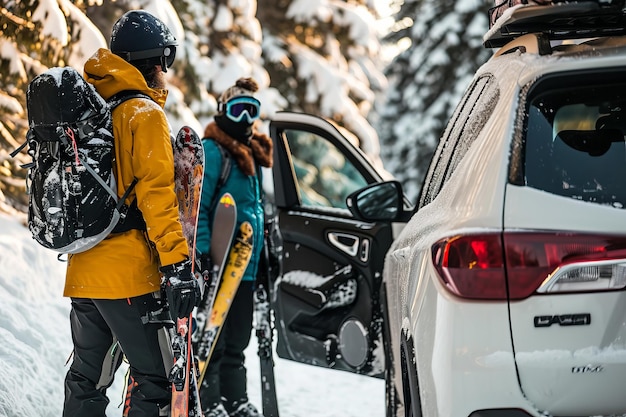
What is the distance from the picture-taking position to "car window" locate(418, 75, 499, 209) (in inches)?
116

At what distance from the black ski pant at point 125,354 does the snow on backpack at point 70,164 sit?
1.18ft

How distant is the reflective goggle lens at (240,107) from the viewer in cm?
550

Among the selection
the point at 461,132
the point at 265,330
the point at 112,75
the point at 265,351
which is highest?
the point at 112,75

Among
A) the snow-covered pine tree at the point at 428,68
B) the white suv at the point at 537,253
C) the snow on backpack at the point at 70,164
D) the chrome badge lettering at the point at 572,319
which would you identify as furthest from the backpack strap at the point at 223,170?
the snow-covered pine tree at the point at 428,68

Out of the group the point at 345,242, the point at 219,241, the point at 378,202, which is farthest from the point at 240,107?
the point at 378,202

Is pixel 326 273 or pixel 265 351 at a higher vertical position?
pixel 326 273

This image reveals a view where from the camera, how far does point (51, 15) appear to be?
633 cm

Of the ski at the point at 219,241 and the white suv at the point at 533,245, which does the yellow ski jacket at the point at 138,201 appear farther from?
the ski at the point at 219,241

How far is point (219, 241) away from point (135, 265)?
4.85ft

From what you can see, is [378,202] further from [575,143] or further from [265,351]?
[575,143]

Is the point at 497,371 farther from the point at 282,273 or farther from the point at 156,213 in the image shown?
the point at 282,273

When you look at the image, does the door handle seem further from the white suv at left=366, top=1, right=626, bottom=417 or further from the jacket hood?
the white suv at left=366, top=1, right=626, bottom=417

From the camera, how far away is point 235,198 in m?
5.44

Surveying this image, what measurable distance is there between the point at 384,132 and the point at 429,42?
934cm
